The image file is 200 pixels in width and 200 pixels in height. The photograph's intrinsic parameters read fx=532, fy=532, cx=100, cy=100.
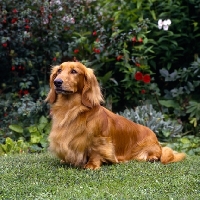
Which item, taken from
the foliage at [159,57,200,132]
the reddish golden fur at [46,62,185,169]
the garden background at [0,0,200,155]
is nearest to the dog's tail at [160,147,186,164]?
the reddish golden fur at [46,62,185,169]

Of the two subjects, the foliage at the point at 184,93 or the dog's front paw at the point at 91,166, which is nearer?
the dog's front paw at the point at 91,166

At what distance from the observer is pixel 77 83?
5.64 metres

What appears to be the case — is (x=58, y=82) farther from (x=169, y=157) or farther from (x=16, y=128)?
(x=16, y=128)

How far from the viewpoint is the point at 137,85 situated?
28.4 ft

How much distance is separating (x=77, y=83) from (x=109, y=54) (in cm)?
312

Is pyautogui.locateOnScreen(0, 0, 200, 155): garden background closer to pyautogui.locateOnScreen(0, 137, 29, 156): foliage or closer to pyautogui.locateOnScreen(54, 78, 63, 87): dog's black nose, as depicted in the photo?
pyautogui.locateOnScreen(0, 137, 29, 156): foliage

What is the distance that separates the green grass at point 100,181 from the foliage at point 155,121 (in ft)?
5.98

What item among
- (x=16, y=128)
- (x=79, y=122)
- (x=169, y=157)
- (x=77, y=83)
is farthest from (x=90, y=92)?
(x=16, y=128)

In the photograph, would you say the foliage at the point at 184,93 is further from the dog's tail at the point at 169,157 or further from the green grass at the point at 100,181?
the green grass at the point at 100,181

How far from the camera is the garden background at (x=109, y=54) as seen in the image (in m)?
8.43

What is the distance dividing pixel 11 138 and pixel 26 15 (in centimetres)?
197

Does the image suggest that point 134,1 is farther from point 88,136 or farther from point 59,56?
point 88,136

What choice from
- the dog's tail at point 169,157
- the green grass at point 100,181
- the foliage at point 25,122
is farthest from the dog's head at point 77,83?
the foliage at point 25,122

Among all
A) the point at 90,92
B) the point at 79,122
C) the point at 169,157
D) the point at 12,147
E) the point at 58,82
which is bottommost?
the point at 12,147
